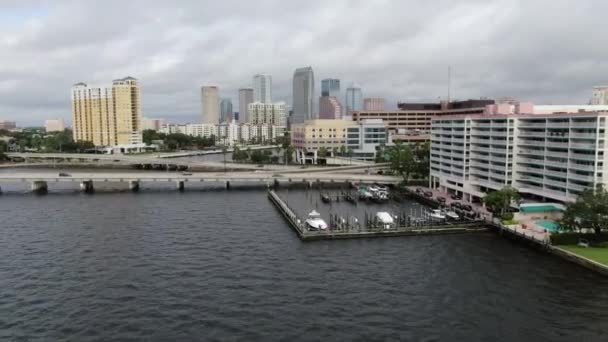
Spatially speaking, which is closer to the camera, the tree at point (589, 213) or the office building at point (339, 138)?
the tree at point (589, 213)

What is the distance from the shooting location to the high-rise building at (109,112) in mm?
185750

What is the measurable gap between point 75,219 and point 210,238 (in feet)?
73.0

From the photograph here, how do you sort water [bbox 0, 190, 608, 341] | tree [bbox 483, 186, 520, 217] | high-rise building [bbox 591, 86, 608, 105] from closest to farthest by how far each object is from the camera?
water [bbox 0, 190, 608, 341] → tree [bbox 483, 186, 520, 217] → high-rise building [bbox 591, 86, 608, 105]

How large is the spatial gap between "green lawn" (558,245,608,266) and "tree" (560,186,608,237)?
6.40ft

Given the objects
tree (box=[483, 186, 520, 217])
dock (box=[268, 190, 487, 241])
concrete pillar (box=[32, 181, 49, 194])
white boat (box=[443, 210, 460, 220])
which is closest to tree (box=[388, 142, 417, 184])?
white boat (box=[443, 210, 460, 220])

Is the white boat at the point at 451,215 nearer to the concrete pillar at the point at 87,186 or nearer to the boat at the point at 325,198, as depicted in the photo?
the boat at the point at 325,198

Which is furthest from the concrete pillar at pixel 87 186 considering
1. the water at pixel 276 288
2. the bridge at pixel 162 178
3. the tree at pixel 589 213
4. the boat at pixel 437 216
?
the tree at pixel 589 213

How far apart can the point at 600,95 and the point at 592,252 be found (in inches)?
3358

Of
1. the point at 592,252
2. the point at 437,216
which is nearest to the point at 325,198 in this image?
the point at 437,216

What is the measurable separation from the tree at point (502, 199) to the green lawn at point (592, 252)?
10.9m

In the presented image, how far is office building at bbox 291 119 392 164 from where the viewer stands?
136500 mm

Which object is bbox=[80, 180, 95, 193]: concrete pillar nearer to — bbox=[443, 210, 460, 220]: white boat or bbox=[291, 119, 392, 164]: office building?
bbox=[443, 210, 460, 220]: white boat

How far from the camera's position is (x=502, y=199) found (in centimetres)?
5500

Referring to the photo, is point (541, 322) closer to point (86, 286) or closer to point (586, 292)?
point (586, 292)
